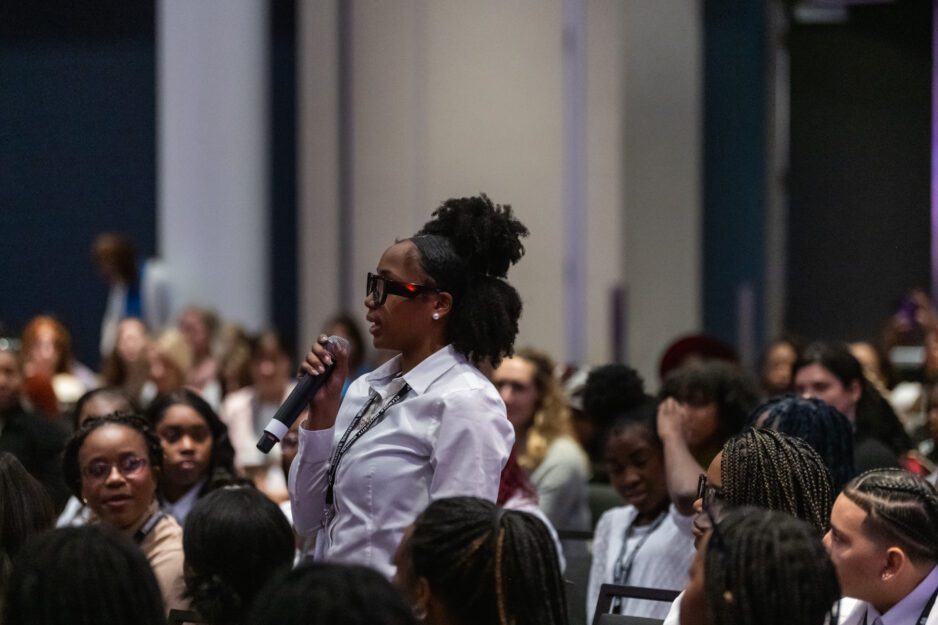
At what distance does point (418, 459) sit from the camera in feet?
8.87

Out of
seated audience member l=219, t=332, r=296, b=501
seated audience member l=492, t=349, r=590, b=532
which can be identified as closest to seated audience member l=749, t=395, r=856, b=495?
seated audience member l=492, t=349, r=590, b=532

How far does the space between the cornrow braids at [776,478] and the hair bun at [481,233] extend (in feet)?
1.88

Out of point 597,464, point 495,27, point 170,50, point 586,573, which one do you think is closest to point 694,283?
point 495,27

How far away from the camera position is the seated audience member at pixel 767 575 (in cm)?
202

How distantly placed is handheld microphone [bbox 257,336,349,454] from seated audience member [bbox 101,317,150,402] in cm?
463

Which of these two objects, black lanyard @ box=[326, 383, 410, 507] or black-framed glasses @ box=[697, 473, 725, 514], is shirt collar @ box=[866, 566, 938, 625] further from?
black lanyard @ box=[326, 383, 410, 507]

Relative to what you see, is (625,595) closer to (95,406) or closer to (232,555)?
(232,555)

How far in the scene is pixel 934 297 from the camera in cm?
1143

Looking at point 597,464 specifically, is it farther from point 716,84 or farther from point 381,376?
point 716,84

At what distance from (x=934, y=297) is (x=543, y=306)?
12.4 feet

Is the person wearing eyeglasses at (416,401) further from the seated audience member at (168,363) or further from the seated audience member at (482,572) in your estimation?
the seated audience member at (168,363)

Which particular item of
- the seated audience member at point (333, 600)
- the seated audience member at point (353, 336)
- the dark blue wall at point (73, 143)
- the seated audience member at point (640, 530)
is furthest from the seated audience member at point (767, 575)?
the dark blue wall at point (73, 143)

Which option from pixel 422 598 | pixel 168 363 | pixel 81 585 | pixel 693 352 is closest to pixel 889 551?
pixel 422 598

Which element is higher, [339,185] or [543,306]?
[339,185]
